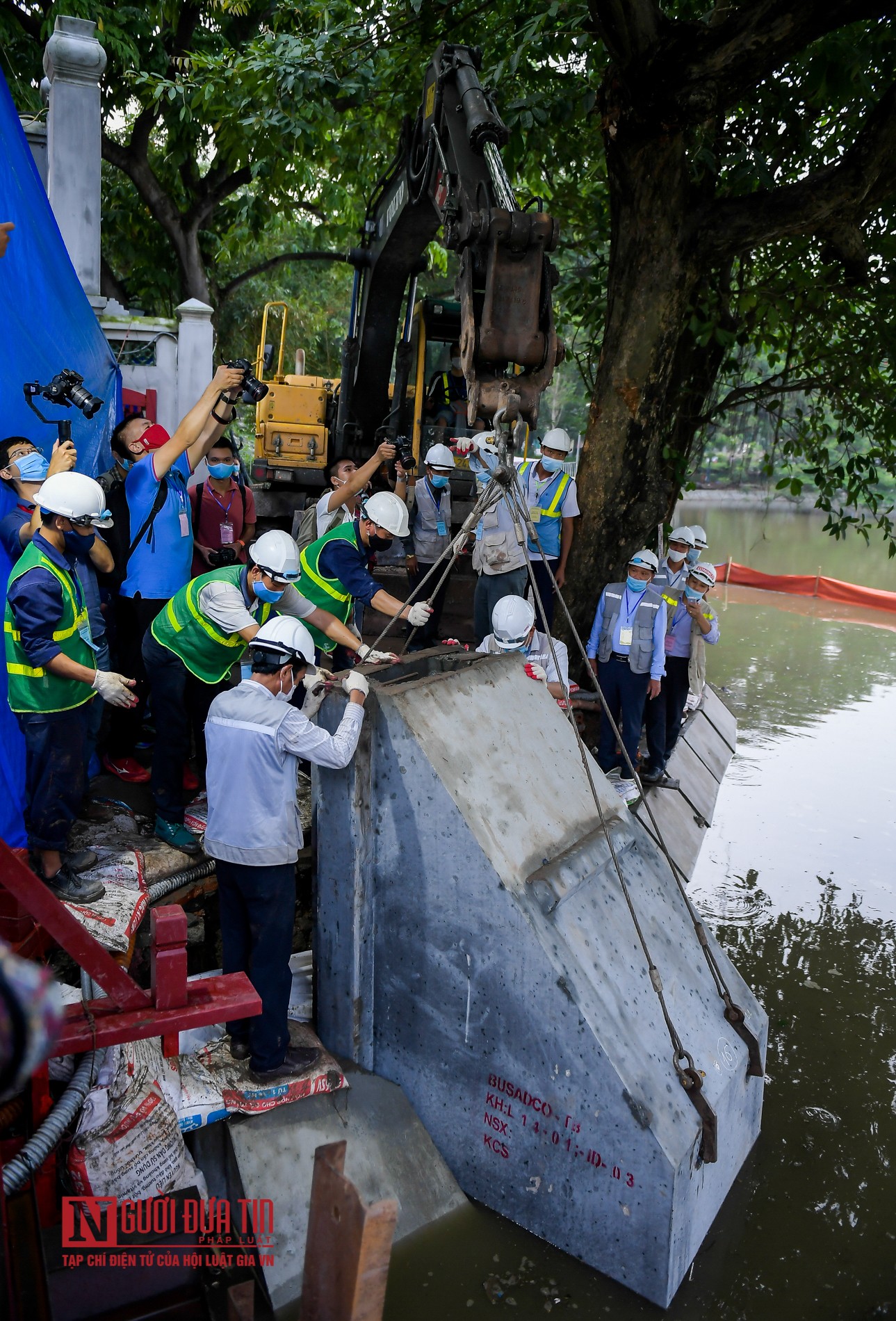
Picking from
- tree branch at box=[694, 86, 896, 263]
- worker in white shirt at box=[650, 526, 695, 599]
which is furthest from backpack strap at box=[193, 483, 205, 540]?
tree branch at box=[694, 86, 896, 263]

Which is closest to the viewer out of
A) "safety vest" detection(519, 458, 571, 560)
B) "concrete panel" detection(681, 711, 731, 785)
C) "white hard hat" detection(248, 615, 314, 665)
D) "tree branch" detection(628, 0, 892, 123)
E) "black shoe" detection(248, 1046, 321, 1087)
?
"white hard hat" detection(248, 615, 314, 665)

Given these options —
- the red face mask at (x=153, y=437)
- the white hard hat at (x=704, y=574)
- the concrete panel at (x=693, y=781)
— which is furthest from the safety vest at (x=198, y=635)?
the concrete panel at (x=693, y=781)

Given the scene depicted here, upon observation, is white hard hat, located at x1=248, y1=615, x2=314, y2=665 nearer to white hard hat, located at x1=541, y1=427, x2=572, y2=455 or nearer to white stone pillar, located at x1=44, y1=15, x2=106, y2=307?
white hard hat, located at x1=541, y1=427, x2=572, y2=455

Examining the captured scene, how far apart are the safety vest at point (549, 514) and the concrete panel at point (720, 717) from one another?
3.54 meters

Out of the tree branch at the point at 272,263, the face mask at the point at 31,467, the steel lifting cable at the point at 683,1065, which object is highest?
the tree branch at the point at 272,263

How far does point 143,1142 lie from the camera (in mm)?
3453

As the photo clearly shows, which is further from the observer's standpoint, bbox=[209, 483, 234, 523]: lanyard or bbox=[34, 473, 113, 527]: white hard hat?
bbox=[209, 483, 234, 523]: lanyard

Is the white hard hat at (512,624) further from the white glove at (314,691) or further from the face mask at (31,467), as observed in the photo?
the face mask at (31,467)

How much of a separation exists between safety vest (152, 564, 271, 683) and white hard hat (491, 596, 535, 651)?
1.49 metres

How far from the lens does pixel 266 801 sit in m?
3.60

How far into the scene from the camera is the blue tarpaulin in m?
4.05

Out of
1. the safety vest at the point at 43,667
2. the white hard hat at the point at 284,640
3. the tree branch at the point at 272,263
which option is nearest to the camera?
the white hard hat at the point at 284,640

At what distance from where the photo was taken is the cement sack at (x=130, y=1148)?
338cm

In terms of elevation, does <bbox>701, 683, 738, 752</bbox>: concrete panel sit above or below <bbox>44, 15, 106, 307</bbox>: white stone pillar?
below
